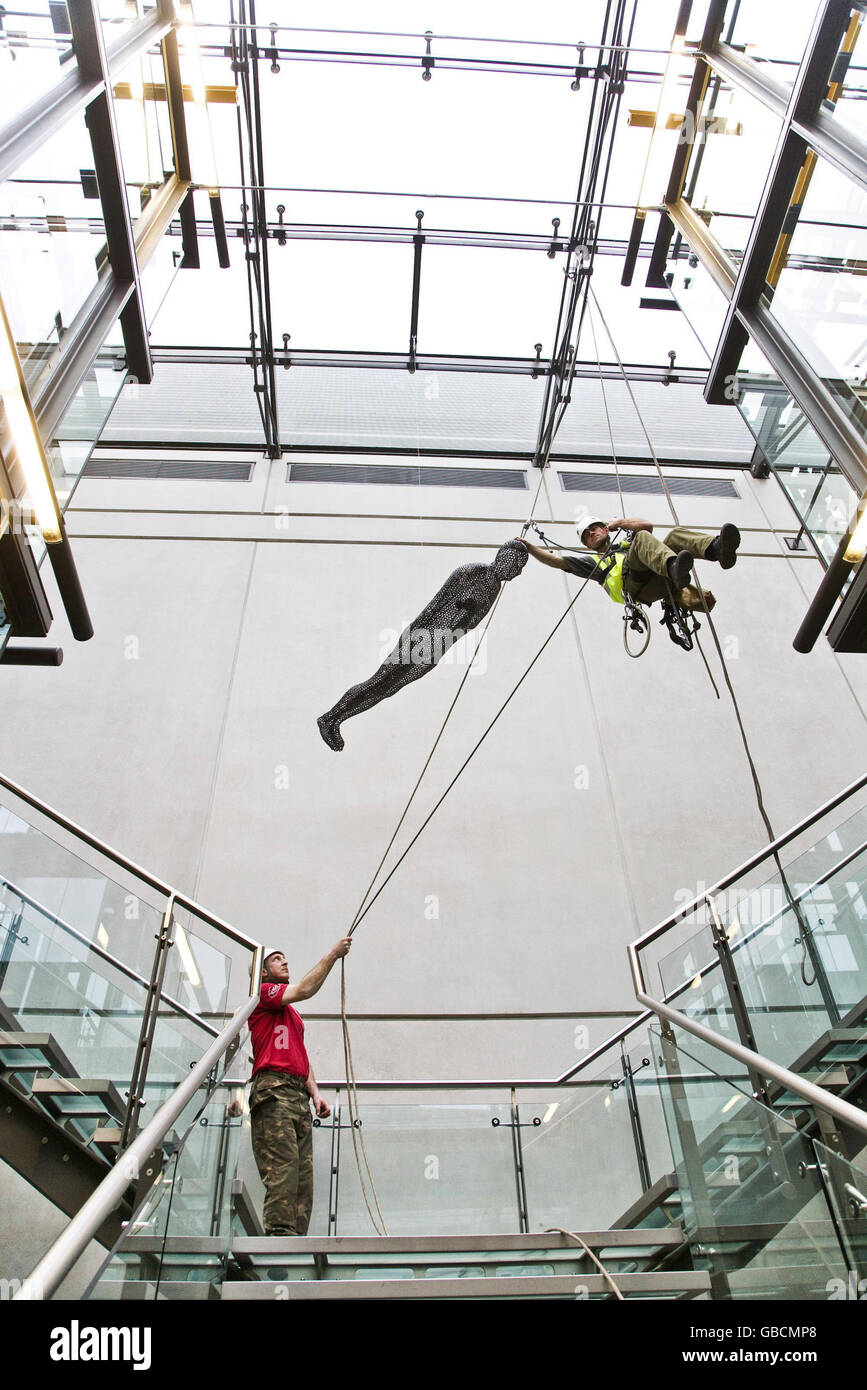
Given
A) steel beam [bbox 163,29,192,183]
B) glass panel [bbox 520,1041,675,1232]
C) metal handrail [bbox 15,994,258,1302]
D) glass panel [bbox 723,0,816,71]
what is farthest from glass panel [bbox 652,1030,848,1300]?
steel beam [bbox 163,29,192,183]

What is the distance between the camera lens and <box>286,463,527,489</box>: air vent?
1132 centimetres

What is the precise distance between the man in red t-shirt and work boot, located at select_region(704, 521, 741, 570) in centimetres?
266

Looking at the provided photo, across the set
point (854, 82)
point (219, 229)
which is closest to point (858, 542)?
point (854, 82)

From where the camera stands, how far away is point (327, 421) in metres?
11.5

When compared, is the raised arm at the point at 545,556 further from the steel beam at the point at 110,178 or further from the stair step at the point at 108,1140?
the stair step at the point at 108,1140

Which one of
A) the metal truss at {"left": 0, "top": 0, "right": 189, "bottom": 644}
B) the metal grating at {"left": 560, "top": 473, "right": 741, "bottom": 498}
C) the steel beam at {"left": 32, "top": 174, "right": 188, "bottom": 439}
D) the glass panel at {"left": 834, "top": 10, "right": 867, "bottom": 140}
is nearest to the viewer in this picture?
the metal truss at {"left": 0, "top": 0, "right": 189, "bottom": 644}

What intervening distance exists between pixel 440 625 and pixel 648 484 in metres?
7.04

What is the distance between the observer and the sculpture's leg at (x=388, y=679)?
5.39 metres

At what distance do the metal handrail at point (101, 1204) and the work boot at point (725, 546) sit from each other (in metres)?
2.97

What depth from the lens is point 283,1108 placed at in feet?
13.8

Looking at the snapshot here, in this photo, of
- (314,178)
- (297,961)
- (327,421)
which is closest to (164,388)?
(327,421)

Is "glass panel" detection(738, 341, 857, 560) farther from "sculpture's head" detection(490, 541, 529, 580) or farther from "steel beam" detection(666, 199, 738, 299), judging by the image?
"sculpture's head" detection(490, 541, 529, 580)

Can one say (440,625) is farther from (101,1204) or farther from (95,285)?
(101,1204)
